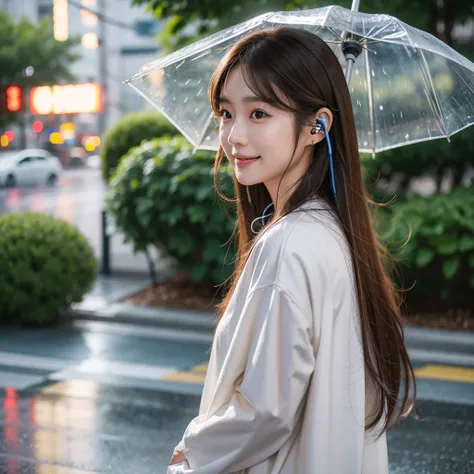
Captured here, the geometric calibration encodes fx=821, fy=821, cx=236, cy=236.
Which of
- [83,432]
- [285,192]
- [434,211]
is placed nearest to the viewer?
[285,192]

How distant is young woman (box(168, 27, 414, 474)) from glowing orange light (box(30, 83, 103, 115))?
41.3 meters

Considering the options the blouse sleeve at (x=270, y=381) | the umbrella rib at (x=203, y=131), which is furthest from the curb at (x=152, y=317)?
the blouse sleeve at (x=270, y=381)

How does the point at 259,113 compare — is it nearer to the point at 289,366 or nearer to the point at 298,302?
the point at 298,302

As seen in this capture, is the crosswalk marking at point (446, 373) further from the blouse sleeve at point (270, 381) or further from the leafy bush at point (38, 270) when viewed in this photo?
the blouse sleeve at point (270, 381)

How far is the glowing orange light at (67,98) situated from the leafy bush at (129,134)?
27.6m

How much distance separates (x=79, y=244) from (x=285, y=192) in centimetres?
655

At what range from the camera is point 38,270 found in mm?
8031

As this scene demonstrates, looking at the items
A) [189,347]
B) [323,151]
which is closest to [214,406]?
[323,151]

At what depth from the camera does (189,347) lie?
7.47 metres

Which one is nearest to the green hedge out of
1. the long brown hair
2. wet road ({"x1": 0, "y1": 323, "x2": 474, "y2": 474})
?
wet road ({"x1": 0, "y1": 323, "x2": 474, "y2": 474})

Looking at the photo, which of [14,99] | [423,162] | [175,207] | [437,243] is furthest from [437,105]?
[14,99]

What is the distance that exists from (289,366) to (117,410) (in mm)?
3904

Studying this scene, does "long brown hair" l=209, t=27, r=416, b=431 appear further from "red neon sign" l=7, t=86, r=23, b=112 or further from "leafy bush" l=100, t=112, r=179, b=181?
"red neon sign" l=7, t=86, r=23, b=112

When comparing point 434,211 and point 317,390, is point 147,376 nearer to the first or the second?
point 434,211
